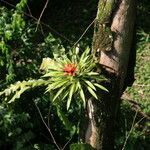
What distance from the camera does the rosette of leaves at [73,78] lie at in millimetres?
3664

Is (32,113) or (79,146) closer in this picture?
(79,146)

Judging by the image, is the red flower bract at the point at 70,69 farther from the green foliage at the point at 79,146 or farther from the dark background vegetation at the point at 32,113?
the green foliage at the point at 79,146

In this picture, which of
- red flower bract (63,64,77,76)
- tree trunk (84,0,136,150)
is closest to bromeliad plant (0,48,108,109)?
red flower bract (63,64,77,76)

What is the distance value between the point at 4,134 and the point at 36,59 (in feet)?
3.33

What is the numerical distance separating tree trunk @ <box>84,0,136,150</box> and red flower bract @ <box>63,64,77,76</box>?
26 centimetres

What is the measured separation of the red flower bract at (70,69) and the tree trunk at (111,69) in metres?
0.26

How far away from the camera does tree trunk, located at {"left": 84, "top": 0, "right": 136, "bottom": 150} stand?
3764 mm

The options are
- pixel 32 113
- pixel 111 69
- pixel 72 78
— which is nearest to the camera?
pixel 72 78

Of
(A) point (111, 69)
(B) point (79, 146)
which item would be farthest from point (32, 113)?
(A) point (111, 69)

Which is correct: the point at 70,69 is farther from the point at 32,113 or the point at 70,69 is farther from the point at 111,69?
the point at 32,113

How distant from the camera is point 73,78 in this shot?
3.68 m

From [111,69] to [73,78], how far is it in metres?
0.39

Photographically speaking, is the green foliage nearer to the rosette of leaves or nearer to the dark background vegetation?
the rosette of leaves

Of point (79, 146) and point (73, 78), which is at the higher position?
point (73, 78)
